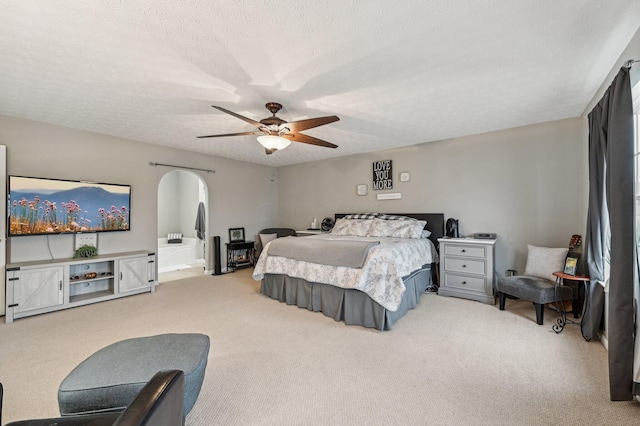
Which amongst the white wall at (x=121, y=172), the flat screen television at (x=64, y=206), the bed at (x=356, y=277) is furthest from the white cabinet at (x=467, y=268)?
the flat screen television at (x=64, y=206)

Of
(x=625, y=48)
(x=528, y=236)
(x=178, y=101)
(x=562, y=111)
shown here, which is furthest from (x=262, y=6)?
(x=528, y=236)

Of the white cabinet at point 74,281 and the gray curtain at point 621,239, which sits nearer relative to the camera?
the gray curtain at point 621,239

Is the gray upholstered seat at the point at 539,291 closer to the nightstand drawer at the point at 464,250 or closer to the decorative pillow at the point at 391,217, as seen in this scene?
the nightstand drawer at the point at 464,250

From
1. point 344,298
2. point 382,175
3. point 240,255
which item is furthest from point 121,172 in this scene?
point 382,175

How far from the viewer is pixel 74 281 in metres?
3.83

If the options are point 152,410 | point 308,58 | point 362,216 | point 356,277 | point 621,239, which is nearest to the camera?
point 152,410

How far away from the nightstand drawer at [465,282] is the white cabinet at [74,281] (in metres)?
4.75

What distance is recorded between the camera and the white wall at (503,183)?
3746mm

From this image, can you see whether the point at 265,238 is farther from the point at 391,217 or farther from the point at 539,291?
the point at 539,291

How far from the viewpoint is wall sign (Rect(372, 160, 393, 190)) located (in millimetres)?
5386

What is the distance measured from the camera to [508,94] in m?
2.91

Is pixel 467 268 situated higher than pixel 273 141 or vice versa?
pixel 273 141

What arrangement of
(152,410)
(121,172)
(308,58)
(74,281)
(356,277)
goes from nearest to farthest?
(152,410) → (308,58) → (356,277) → (74,281) → (121,172)

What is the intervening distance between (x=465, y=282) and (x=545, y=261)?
1000mm
